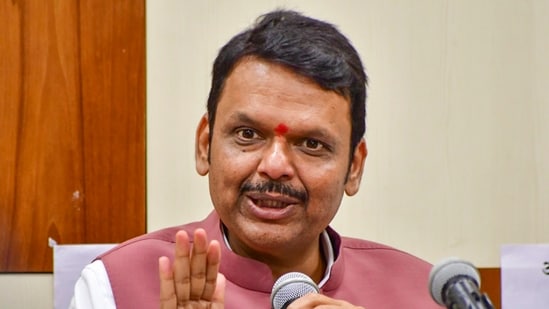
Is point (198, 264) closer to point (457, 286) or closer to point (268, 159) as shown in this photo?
point (268, 159)

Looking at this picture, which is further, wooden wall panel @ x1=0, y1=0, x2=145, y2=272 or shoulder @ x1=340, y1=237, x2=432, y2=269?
wooden wall panel @ x1=0, y1=0, x2=145, y2=272

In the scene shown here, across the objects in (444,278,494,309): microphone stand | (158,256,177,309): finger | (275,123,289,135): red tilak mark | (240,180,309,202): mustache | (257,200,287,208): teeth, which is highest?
(275,123,289,135): red tilak mark

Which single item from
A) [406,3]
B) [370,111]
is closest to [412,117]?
[370,111]

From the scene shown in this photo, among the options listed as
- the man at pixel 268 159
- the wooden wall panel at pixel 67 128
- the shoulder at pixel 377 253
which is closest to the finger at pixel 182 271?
the man at pixel 268 159

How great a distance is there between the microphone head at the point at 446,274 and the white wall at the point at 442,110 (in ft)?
3.85

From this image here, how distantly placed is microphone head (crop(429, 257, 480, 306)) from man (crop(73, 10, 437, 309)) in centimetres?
47

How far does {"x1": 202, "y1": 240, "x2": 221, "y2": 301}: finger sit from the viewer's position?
1438mm

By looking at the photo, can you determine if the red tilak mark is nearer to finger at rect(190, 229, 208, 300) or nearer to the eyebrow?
the eyebrow

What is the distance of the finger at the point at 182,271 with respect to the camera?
1423 mm

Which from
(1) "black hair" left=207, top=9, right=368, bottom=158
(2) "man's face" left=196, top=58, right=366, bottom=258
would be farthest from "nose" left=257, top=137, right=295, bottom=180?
(1) "black hair" left=207, top=9, right=368, bottom=158

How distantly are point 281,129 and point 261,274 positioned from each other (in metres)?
0.31

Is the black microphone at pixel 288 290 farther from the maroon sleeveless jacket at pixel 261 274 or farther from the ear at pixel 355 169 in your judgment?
the ear at pixel 355 169

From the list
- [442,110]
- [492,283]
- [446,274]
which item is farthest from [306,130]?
[492,283]

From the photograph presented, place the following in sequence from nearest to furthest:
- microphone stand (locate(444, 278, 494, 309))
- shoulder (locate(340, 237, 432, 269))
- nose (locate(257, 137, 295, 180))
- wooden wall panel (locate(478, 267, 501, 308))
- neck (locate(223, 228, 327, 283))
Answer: microphone stand (locate(444, 278, 494, 309))
nose (locate(257, 137, 295, 180))
neck (locate(223, 228, 327, 283))
shoulder (locate(340, 237, 432, 269))
wooden wall panel (locate(478, 267, 501, 308))
